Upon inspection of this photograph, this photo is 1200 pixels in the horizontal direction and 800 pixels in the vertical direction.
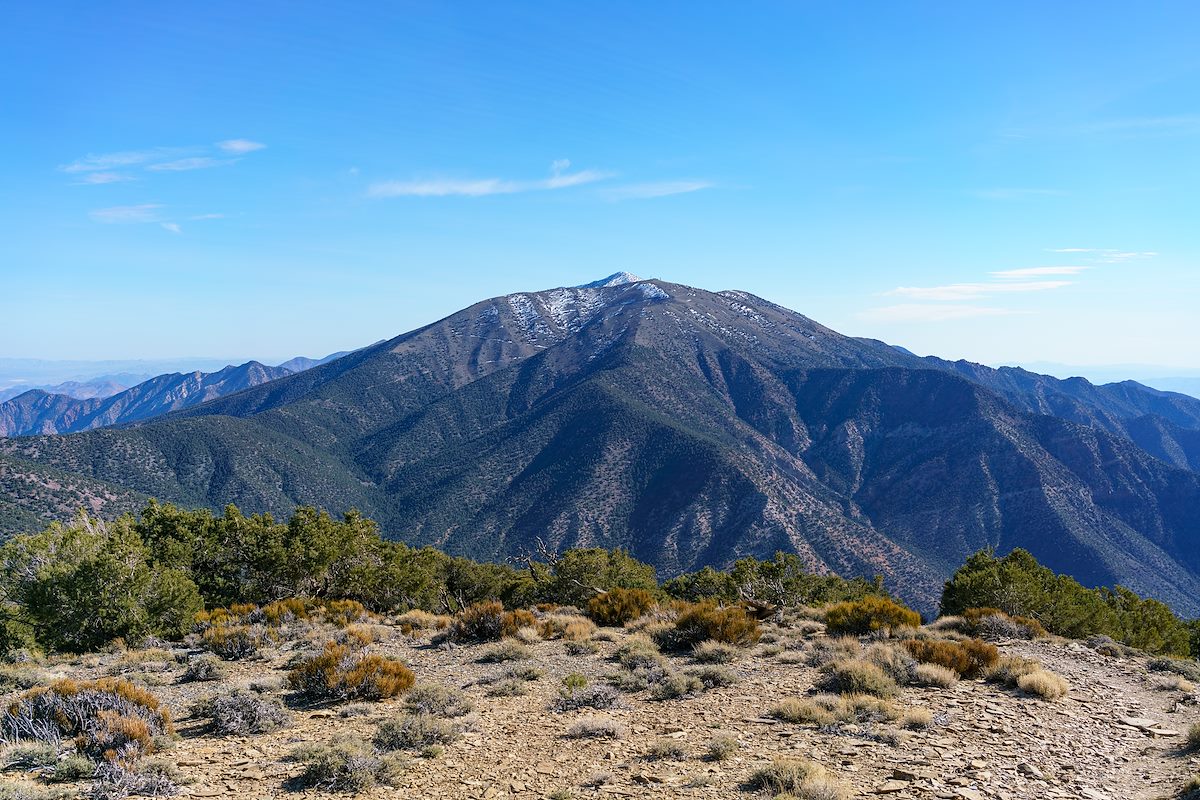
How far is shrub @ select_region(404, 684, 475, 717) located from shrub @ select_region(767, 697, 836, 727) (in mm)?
4954

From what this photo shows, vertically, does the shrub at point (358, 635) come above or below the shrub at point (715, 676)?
below

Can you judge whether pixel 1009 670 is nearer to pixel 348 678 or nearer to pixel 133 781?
pixel 348 678

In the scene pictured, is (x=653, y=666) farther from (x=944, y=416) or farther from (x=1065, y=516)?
(x=944, y=416)

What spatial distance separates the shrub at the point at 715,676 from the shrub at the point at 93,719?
8.58 m

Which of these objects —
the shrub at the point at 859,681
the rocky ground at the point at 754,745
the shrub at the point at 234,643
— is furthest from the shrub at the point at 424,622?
the shrub at the point at 859,681

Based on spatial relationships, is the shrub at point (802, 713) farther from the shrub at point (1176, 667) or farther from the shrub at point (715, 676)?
the shrub at point (1176, 667)

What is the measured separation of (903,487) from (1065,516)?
1447 inches

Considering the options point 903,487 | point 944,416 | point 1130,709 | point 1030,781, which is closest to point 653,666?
point 1030,781

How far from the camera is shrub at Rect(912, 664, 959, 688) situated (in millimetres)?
10969

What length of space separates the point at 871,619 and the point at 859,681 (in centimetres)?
548

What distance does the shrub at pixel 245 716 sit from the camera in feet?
31.0

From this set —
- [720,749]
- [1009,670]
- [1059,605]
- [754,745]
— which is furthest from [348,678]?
[1059,605]

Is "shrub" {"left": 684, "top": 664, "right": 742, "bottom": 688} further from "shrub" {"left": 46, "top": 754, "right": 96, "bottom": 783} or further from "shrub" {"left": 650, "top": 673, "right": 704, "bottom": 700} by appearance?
"shrub" {"left": 46, "top": 754, "right": 96, "bottom": 783}

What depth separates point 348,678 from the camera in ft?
36.1
